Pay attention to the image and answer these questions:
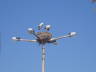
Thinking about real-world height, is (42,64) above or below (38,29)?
below

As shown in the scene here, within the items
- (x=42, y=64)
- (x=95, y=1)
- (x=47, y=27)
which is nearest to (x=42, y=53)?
(x=42, y=64)

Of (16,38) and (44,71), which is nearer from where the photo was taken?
(44,71)

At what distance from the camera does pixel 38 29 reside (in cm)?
1814

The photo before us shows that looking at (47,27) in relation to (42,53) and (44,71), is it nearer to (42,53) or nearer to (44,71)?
(42,53)

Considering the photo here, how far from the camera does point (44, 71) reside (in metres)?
16.8

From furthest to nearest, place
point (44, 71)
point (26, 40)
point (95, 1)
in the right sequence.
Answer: point (26, 40) → point (44, 71) → point (95, 1)

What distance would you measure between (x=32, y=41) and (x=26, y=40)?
69cm

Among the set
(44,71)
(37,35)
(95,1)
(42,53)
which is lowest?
(95,1)

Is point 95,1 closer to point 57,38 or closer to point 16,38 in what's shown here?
point 57,38

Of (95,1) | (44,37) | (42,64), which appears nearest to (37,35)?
(44,37)

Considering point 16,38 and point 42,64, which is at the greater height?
point 16,38

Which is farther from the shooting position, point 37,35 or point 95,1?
point 37,35

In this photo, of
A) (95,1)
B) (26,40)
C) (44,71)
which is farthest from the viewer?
(26,40)

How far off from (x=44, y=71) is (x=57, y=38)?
2.63 m
